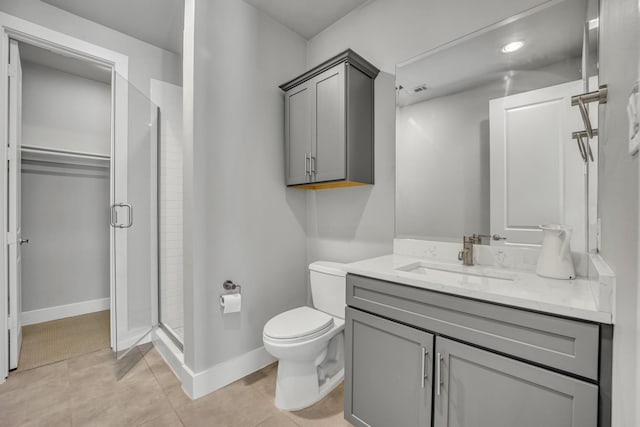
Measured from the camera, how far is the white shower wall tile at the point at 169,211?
259 cm

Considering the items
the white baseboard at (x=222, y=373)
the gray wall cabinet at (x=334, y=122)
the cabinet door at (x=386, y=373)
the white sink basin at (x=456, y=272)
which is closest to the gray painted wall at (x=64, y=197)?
the white baseboard at (x=222, y=373)

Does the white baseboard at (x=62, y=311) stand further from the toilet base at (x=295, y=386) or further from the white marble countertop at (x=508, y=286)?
the white marble countertop at (x=508, y=286)

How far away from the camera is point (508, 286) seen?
3.62 ft

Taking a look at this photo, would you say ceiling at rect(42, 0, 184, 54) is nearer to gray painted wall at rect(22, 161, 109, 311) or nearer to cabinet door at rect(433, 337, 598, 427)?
gray painted wall at rect(22, 161, 109, 311)

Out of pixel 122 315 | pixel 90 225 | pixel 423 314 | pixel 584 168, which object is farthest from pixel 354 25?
pixel 90 225

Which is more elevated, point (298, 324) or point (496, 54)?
point (496, 54)

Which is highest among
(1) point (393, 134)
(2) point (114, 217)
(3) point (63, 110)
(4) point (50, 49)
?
(4) point (50, 49)

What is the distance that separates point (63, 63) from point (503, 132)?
382cm

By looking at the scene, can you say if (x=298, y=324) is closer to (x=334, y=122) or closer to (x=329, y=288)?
(x=329, y=288)

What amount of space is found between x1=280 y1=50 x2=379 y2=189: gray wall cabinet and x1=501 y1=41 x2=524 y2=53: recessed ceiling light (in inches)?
30.8

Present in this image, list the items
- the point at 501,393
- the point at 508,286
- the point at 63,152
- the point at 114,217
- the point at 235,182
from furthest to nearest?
1. the point at 63,152
2. the point at 114,217
3. the point at 235,182
4. the point at 508,286
5. the point at 501,393

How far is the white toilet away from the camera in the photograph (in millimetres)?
1612

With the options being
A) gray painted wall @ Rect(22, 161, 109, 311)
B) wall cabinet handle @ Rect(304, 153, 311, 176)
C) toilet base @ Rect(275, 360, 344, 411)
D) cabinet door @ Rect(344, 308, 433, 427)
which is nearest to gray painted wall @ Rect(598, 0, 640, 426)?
cabinet door @ Rect(344, 308, 433, 427)

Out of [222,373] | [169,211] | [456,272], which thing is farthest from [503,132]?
[169,211]
